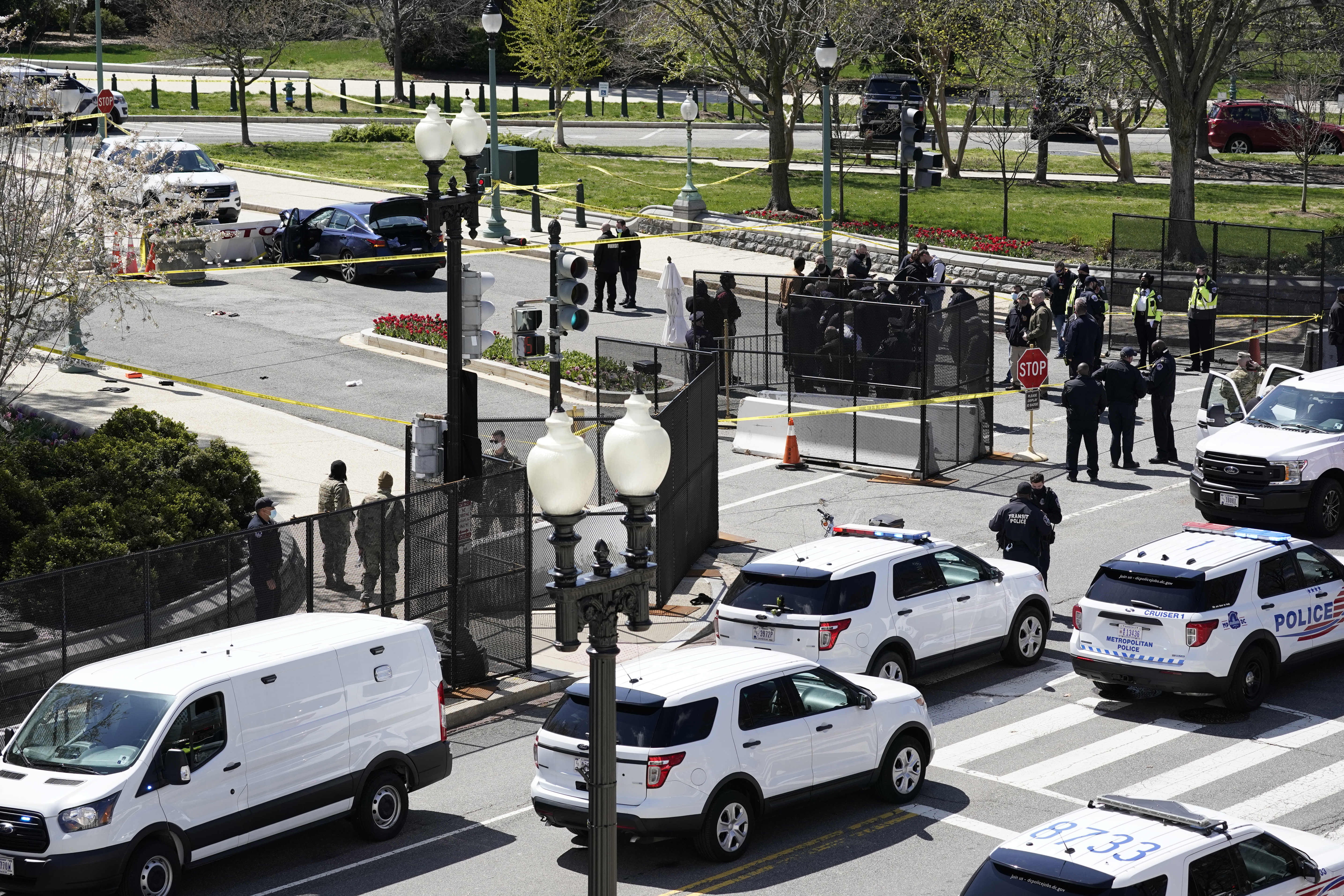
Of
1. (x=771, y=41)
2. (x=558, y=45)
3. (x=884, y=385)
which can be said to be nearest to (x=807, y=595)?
(x=884, y=385)

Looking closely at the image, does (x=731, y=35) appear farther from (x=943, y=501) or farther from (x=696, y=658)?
(x=696, y=658)

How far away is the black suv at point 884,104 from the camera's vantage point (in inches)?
2057

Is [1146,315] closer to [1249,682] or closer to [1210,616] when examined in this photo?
[1249,682]

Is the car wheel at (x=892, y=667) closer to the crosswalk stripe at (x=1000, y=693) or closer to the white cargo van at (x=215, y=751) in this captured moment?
the crosswalk stripe at (x=1000, y=693)

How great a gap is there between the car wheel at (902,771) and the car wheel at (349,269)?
23356 millimetres

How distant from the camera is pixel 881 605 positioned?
51.2ft

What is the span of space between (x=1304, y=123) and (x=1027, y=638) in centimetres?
3351

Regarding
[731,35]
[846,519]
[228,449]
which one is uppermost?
[731,35]

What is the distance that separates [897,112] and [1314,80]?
12.5 meters

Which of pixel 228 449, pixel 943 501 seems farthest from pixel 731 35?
pixel 228 449

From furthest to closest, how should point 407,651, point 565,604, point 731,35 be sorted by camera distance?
point 731,35 → point 407,651 → point 565,604

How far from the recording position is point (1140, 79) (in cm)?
4359

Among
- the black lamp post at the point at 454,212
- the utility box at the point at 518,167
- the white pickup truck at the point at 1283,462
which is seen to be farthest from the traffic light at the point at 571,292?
the utility box at the point at 518,167

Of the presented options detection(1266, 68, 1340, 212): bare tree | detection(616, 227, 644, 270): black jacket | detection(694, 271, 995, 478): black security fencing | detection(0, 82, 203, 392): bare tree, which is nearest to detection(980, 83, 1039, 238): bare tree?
detection(1266, 68, 1340, 212): bare tree
